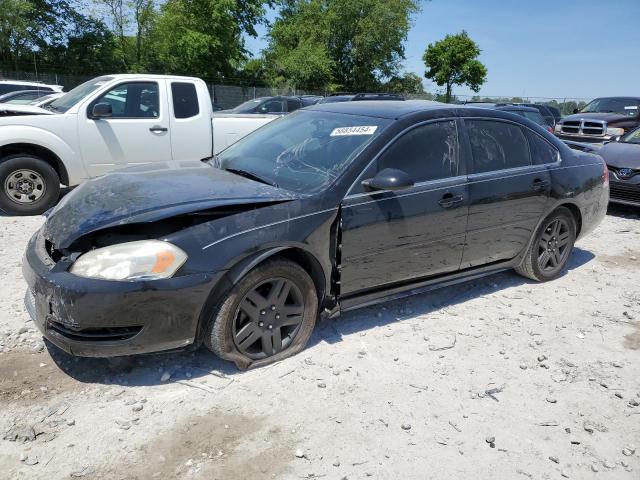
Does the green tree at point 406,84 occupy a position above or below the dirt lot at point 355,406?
above

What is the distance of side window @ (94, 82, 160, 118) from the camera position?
277 inches

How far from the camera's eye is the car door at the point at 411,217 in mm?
3463

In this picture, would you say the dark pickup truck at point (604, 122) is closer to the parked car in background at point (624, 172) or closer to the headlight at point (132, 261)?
the parked car in background at point (624, 172)

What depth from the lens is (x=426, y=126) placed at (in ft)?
12.7

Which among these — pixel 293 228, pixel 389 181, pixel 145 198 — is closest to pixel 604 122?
pixel 389 181

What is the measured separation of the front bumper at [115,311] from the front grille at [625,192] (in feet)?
24.9

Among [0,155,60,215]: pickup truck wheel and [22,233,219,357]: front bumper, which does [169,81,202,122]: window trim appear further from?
[22,233,219,357]: front bumper

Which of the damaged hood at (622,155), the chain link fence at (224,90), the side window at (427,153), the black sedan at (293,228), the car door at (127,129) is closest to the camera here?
the black sedan at (293,228)

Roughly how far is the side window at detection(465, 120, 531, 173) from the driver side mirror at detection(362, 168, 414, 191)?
3.29 feet

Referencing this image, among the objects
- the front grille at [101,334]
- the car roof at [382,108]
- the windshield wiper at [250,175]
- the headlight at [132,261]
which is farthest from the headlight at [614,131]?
the front grille at [101,334]

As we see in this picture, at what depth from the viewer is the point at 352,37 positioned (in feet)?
133

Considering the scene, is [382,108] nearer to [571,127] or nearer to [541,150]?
[541,150]

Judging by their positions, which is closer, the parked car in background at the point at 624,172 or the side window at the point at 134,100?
the side window at the point at 134,100

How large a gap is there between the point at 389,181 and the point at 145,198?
1.53 metres
